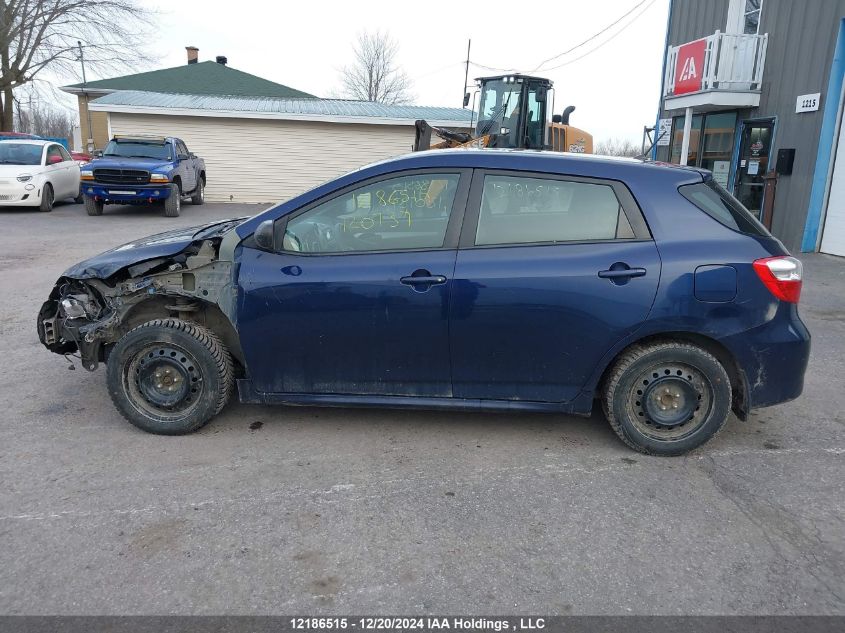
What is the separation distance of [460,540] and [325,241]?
1.91 metres

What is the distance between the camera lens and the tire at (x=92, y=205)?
16281 mm

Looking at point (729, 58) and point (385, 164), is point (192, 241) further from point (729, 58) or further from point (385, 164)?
point (729, 58)

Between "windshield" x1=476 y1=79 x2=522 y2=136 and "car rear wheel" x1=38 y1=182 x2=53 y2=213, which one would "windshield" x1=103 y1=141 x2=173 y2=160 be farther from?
"windshield" x1=476 y1=79 x2=522 y2=136

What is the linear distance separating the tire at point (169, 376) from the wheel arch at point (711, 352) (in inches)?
93.1

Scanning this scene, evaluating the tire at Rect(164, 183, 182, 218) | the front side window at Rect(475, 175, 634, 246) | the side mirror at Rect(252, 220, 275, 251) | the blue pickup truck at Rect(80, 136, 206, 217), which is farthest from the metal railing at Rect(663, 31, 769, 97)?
the blue pickup truck at Rect(80, 136, 206, 217)

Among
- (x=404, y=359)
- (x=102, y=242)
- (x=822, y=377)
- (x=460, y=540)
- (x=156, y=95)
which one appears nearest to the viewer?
(x=460, y=540)

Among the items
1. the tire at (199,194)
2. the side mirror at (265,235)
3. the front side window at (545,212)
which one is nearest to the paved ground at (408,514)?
the side mirror at (265,235)

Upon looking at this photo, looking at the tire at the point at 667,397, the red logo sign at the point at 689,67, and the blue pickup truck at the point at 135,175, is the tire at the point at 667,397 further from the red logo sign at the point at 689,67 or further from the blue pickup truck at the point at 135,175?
the blue pickup truck at the point at 135,175

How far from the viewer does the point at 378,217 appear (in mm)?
3936

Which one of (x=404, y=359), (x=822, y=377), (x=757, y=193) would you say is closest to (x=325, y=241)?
(x=404, y=359)

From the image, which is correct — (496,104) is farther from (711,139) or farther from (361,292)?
(361,292)

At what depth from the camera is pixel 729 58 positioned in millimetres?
12727

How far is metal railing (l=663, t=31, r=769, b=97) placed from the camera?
12539 mm

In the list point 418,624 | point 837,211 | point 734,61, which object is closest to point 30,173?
point 734,61
